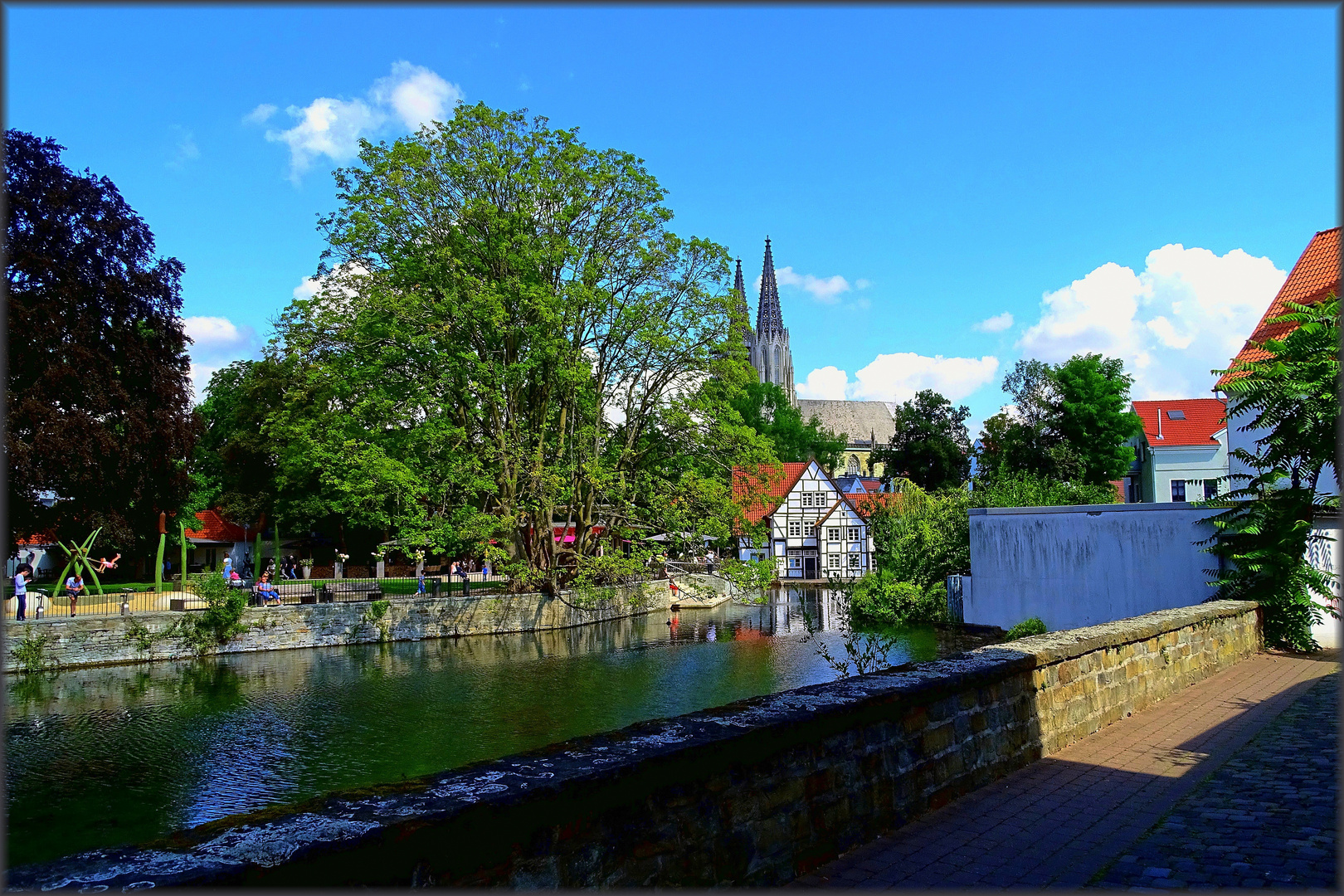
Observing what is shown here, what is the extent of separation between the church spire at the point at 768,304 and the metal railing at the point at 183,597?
8190cm

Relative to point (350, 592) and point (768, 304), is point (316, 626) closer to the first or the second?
point (350, 592)

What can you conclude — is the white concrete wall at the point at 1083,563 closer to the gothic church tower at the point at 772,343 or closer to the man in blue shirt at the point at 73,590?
the man in blue shirt at the point at 73,590

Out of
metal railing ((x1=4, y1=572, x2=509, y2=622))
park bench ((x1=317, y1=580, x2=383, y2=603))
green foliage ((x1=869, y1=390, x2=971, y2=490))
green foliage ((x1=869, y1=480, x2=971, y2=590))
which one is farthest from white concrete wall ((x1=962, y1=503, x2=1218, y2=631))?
green foliage ((x1=869, y1=390, x2=971, y2=490))

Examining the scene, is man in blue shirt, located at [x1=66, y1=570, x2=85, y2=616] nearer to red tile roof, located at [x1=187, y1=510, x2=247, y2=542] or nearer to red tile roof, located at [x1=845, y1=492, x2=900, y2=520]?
red tile roof, located at [x1=187, y1=510, x2=247, y2=542]

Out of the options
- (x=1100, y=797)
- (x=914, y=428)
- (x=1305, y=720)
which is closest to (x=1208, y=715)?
(x=1305, y=720)

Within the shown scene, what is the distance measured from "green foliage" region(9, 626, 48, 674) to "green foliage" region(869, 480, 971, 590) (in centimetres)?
2380

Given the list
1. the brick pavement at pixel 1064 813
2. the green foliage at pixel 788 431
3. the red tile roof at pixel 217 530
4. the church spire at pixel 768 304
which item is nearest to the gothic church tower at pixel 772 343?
the church spire at pixel 768 304

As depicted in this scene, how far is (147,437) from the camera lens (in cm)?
2475

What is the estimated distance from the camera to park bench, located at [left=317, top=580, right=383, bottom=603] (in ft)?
89.4

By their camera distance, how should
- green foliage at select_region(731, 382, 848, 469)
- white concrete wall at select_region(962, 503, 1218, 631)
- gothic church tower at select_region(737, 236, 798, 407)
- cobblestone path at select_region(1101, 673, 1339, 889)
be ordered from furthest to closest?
gothic church tower at select_region(737, 236, 798, 407) → green foliage at select_region(731, 382, 848, 469) → white concrete wall at select_region(962, 503, 1218, 631) → cobblestone path at select_region(1101, 673, 1339, 889)

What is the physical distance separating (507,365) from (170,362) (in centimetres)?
973

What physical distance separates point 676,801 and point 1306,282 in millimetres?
26815

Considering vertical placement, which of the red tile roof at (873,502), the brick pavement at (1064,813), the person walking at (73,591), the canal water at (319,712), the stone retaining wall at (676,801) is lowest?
the canal water at (319,712)

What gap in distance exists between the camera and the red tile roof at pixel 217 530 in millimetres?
46656
